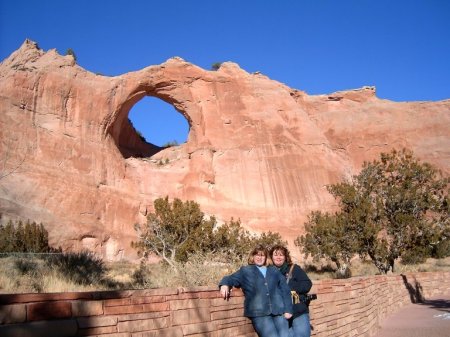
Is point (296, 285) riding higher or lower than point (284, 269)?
lower

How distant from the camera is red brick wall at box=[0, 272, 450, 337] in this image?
3.48 meters

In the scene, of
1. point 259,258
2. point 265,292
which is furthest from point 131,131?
point 265,292

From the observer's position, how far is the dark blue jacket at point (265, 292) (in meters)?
4.98

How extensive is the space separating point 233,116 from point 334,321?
105 feet

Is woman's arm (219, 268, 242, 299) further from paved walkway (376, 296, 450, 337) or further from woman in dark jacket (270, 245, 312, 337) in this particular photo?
paved walkway (376, 296, 450, 337)

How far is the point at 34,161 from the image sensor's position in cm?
3050

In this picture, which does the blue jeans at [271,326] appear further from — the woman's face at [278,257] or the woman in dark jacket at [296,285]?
the woman's face at [278,257]

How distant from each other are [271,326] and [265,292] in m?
0.37

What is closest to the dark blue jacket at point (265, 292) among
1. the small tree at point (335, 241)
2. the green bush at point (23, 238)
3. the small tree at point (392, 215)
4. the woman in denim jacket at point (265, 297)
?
the woman in denim jacket at point (265, 297)

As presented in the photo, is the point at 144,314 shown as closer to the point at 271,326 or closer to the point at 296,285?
the point at 271,326

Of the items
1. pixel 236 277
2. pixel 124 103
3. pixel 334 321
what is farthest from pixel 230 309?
pixel 124 103

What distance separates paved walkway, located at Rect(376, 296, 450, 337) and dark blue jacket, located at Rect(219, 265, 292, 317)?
5973mm

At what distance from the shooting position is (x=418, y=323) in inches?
459

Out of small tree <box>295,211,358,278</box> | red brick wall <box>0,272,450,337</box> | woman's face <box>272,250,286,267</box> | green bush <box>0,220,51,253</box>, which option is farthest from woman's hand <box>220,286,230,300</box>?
green bush <box>0,220,51,253</box>
